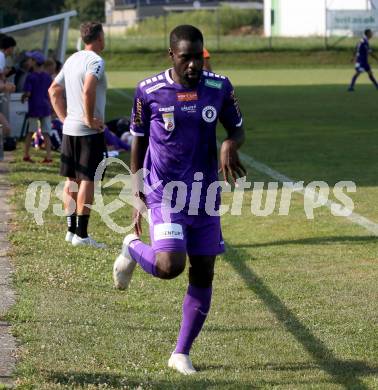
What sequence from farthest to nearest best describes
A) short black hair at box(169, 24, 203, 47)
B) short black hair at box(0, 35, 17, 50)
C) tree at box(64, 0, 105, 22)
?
tree at box(64, 0, 105, 22) < short black hair at box(0, 35, 17, 50) < short black hair at box(169, 24, 203, 47)

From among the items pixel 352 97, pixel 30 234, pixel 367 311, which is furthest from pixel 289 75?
pixel 367 311

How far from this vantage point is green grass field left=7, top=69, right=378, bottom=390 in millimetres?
6383

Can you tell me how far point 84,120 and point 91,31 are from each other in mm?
826

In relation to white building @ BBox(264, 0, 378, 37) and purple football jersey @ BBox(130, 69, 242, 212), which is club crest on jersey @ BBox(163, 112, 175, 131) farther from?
white building @ BBox(264, 0, 378, 37)

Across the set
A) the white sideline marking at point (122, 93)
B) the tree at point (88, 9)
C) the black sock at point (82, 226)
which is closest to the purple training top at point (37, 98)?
the black sock at point (82, 226)

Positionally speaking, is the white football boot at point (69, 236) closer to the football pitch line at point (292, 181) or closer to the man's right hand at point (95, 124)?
the man's right hand at point (95, 124)

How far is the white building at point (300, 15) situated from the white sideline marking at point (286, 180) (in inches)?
2514

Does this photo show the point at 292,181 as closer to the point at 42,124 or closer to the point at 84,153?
the point at 42,124

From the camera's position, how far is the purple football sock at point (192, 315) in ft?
21.4

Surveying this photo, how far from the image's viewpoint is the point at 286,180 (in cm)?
1585

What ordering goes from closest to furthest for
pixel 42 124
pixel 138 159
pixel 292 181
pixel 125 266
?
pixel 138 159, pixel 125 266, pixel 292 181, pixel 42 124

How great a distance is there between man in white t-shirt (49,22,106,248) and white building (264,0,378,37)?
71334 millimetres

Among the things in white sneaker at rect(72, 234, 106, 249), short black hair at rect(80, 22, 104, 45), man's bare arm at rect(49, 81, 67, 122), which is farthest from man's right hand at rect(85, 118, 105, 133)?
white sneaker at rect(72, 234, 106, 249)

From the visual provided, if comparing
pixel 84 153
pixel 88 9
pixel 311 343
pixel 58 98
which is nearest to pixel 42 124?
pixel 58 98
